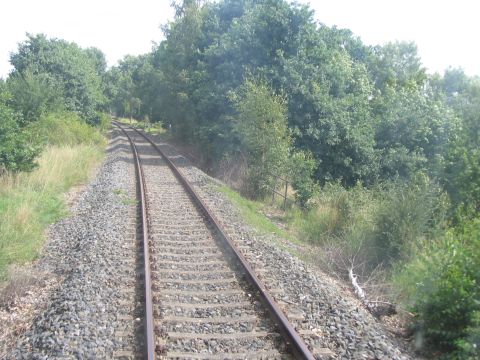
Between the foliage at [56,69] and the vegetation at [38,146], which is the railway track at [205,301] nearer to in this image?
the vegetation at [38,146]

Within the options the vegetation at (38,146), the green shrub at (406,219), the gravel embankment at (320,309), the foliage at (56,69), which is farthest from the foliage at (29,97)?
the green shrub at (406,219)

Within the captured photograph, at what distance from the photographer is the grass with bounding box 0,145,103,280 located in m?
8.54

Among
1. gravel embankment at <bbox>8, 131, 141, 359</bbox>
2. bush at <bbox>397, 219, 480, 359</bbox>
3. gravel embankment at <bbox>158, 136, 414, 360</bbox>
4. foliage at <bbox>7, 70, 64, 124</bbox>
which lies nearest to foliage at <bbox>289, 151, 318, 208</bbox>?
gravel embankment at <bbox>158, 136, 414, 360</bbox>

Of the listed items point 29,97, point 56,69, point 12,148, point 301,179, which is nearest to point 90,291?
point 12,148

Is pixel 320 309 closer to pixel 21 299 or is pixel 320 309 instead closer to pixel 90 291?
pixel 90 291

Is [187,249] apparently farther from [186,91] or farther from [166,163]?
[186,91]

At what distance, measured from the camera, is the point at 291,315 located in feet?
20.7

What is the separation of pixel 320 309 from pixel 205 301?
159 centimetres

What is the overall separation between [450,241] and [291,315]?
2.49 meters

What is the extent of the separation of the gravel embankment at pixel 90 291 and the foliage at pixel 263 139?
251 inches

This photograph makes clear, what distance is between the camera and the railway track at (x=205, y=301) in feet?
17.7

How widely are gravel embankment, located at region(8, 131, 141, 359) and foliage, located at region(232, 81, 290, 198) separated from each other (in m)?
6.37

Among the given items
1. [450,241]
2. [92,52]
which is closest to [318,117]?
[450,241]

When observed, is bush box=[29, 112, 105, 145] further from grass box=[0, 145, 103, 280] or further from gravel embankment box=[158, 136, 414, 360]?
gravel embankment box=[158, 136, 414, 360]
